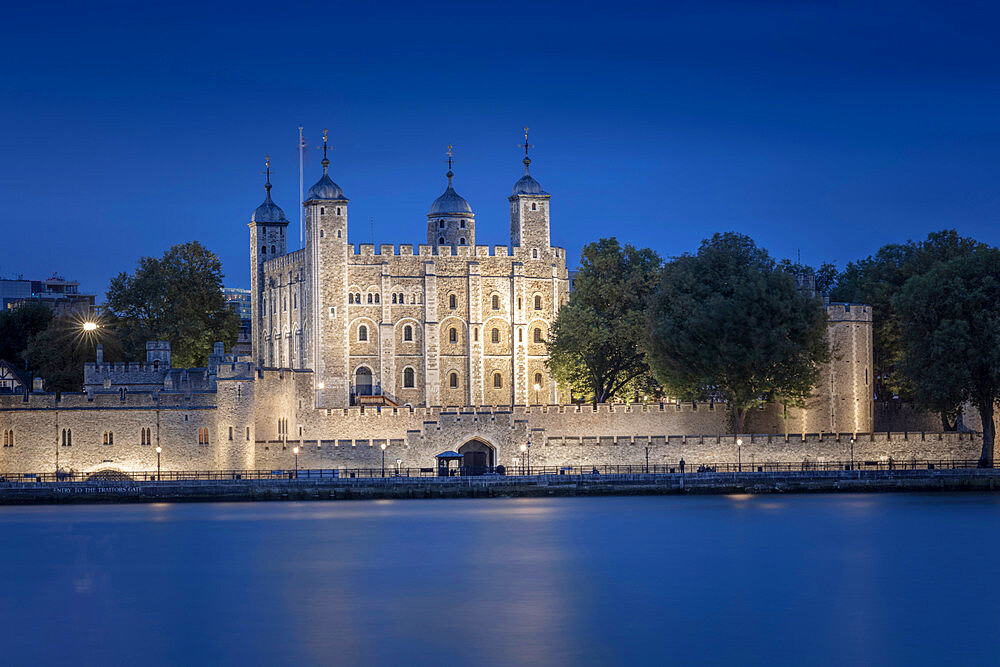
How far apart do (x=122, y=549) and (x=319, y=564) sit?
698 centimetres

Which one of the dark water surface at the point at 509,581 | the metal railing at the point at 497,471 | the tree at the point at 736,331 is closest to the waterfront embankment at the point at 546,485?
the metal railing at the point at 497,471

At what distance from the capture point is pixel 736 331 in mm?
63531

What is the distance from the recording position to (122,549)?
1980 inches

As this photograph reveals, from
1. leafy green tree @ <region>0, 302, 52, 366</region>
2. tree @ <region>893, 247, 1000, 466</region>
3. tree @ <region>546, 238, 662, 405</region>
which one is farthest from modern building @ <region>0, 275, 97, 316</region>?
tree @ <region>893, 247, 1000, 466</region>

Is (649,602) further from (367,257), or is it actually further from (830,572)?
(367,257)

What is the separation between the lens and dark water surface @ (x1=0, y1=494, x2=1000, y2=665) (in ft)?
115

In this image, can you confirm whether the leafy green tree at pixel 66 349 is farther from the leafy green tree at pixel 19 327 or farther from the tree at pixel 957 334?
the tree at pixel 957 334

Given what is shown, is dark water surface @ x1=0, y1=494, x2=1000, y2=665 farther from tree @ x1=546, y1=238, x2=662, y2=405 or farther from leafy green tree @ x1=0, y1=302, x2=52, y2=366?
leafy green tree @ x1=0, y1=302, x2=52, y2=366

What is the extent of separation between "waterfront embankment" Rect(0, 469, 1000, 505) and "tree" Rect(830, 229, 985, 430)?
21.9 feet

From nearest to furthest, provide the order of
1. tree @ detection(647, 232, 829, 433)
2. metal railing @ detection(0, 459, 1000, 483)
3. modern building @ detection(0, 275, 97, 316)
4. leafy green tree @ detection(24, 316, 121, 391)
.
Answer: metal railing @ detection(0, 459, 1000, 483)
tree @ detection(647, 232, 829, 433)
leafy green tree @ detection(24, 316, 121, 391)
modern building @ detection(0, 275, 97, 316)

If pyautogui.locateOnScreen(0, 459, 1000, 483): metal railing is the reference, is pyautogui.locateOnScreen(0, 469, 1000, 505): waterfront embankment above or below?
below

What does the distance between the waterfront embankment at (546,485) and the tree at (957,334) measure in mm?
2760

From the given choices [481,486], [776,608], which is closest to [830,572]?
[776,608]

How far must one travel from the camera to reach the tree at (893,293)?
70.3 metres
